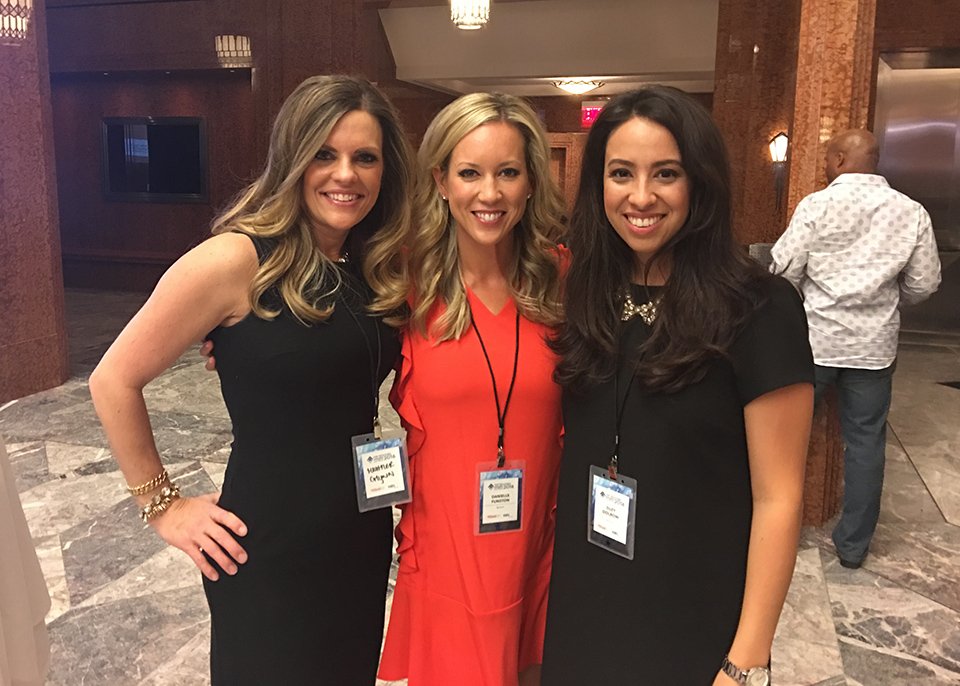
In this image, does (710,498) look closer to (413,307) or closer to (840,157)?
(413,307)

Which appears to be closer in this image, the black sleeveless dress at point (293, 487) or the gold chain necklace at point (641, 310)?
the gold chain necklace at point (641, 310)

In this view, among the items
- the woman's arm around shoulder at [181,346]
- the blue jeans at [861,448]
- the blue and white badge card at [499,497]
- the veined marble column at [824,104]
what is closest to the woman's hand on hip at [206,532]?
the woman's arm around shoulder at [181,346]

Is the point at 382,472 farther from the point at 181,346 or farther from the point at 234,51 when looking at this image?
the point at 234,51

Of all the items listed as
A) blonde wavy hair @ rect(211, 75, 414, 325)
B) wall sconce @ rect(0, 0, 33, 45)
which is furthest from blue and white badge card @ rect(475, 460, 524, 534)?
wall sconce @ rect(0, 0, 33, 45)

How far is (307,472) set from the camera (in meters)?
1.66

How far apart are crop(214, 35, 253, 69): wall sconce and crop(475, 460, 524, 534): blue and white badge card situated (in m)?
9.23

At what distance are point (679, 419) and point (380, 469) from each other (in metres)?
0.66

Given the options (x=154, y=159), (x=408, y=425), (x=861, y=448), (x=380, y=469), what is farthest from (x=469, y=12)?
(x=380, y=469)

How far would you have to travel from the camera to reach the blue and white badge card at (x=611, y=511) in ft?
4.74

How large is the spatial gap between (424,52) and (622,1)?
2.42 m

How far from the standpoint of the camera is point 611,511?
1472mm

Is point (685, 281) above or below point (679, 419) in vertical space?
above

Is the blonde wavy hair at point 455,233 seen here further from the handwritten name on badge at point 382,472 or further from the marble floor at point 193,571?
the marble floor at point 193,571

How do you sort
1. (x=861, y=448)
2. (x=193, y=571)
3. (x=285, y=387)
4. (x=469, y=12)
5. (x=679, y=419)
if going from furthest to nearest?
(x=469, y=12), (x=861, y=448), (x=193, y=571), (x=285, y=387), (x=679, y=419)
